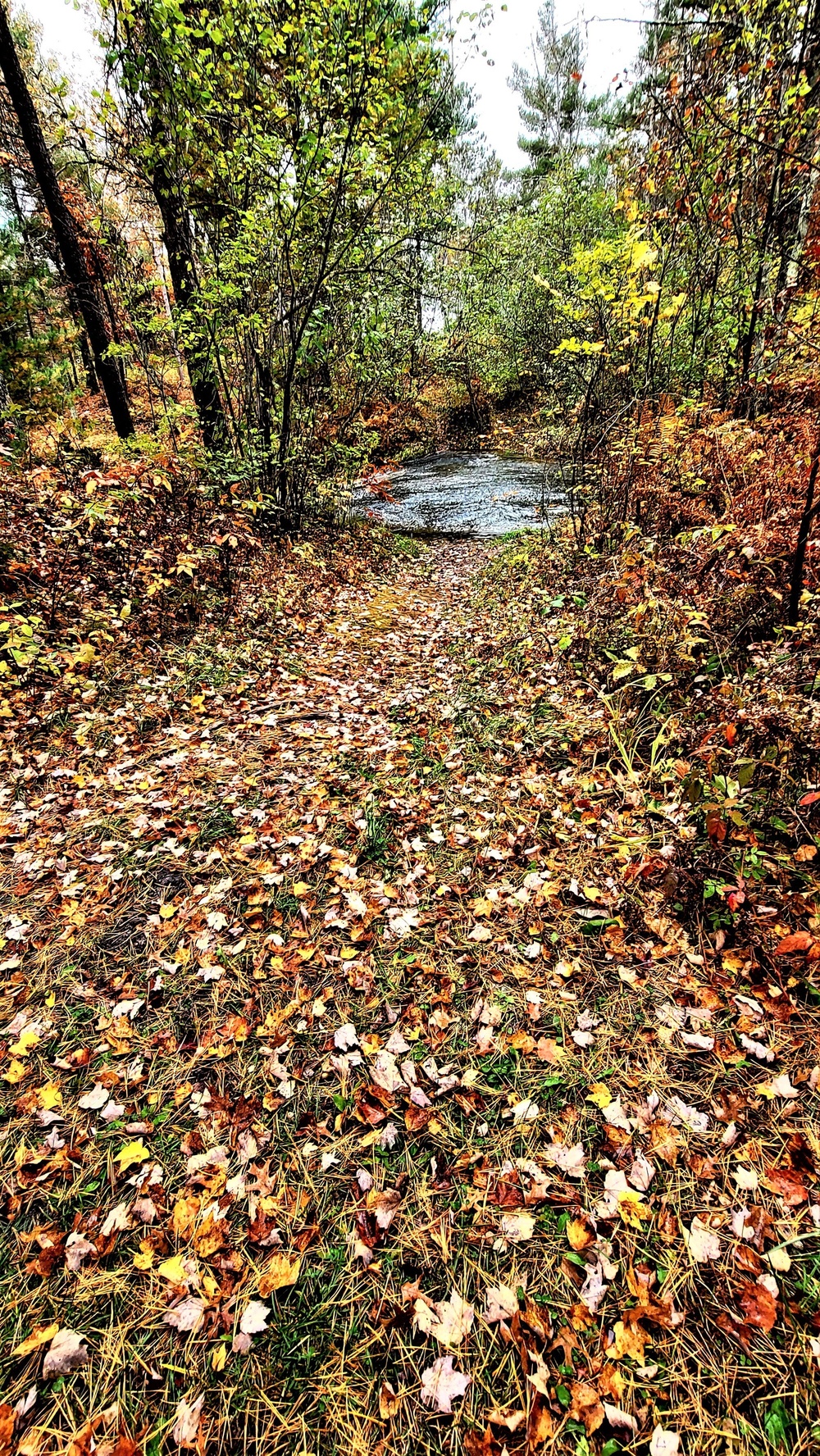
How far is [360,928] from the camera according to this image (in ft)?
10.9

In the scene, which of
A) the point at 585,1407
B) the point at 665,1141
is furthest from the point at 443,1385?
the point at 665,1141

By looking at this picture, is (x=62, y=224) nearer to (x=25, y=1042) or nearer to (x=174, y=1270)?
(x=25, y=1042)

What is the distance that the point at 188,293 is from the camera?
8656 millimetres

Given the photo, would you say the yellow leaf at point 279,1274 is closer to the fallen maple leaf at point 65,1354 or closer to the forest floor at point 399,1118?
the forest floor at point 399,1118

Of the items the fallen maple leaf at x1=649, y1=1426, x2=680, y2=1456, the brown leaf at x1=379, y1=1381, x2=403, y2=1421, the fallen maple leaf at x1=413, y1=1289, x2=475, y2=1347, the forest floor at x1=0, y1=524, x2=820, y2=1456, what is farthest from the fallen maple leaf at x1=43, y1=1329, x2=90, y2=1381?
the fallen maple leaf at x1=649, y1=1426, x2=680, y2=1456

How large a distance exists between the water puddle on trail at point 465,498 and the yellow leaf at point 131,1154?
10876 mm

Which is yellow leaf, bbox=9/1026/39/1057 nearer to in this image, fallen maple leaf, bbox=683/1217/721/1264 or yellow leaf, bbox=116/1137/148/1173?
yellow leaf, bbox=116/1137/148/1173

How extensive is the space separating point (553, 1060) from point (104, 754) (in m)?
3.95

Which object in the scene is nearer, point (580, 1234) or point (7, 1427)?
point (7, 1427)

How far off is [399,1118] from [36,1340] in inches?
52.1

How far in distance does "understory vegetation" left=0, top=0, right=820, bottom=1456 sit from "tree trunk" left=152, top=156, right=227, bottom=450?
0.32 ft

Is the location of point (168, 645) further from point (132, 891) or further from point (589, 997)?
point (589, 997)

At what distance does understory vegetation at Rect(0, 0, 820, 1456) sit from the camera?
6.17ft

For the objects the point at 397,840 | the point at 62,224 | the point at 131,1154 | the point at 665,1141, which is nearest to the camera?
the point at 665,1141
